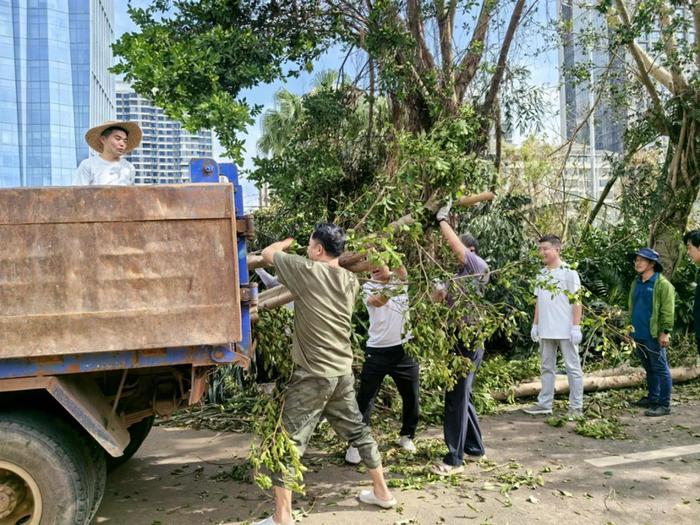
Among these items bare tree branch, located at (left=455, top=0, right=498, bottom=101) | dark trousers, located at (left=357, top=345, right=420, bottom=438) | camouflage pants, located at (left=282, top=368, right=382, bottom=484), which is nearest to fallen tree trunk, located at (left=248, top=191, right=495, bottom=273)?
camouflage pants, located at (left=282, top=368, right=382, bottom=484)

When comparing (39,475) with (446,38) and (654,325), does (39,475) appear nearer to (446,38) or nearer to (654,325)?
(654,325)

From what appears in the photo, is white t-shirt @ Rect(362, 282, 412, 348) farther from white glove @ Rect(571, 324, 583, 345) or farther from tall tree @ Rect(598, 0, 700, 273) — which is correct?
Result: tall tree @ Rect(598, 0, 700, 273)

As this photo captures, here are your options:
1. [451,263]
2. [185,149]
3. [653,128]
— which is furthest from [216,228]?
[653,128]

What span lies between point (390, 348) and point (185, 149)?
5003 millimetres

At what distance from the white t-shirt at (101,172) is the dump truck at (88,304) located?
1.31 metres

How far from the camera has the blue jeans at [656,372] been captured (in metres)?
6.96

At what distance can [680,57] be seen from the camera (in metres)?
9.34

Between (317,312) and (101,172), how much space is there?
1.95 metres

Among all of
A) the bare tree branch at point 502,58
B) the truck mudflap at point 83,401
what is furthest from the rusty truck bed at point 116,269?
the bare tree branch at point 502,58

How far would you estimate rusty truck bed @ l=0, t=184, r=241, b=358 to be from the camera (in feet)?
10.5

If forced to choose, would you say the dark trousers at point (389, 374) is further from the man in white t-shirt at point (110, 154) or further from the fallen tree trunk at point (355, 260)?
the man in white t-shirt at point (110, 154)

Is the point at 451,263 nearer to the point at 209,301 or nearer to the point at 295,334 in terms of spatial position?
the point at 295,334

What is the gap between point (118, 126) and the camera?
470 centimetres

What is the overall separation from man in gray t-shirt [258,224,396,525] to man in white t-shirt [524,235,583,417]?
3102mm
